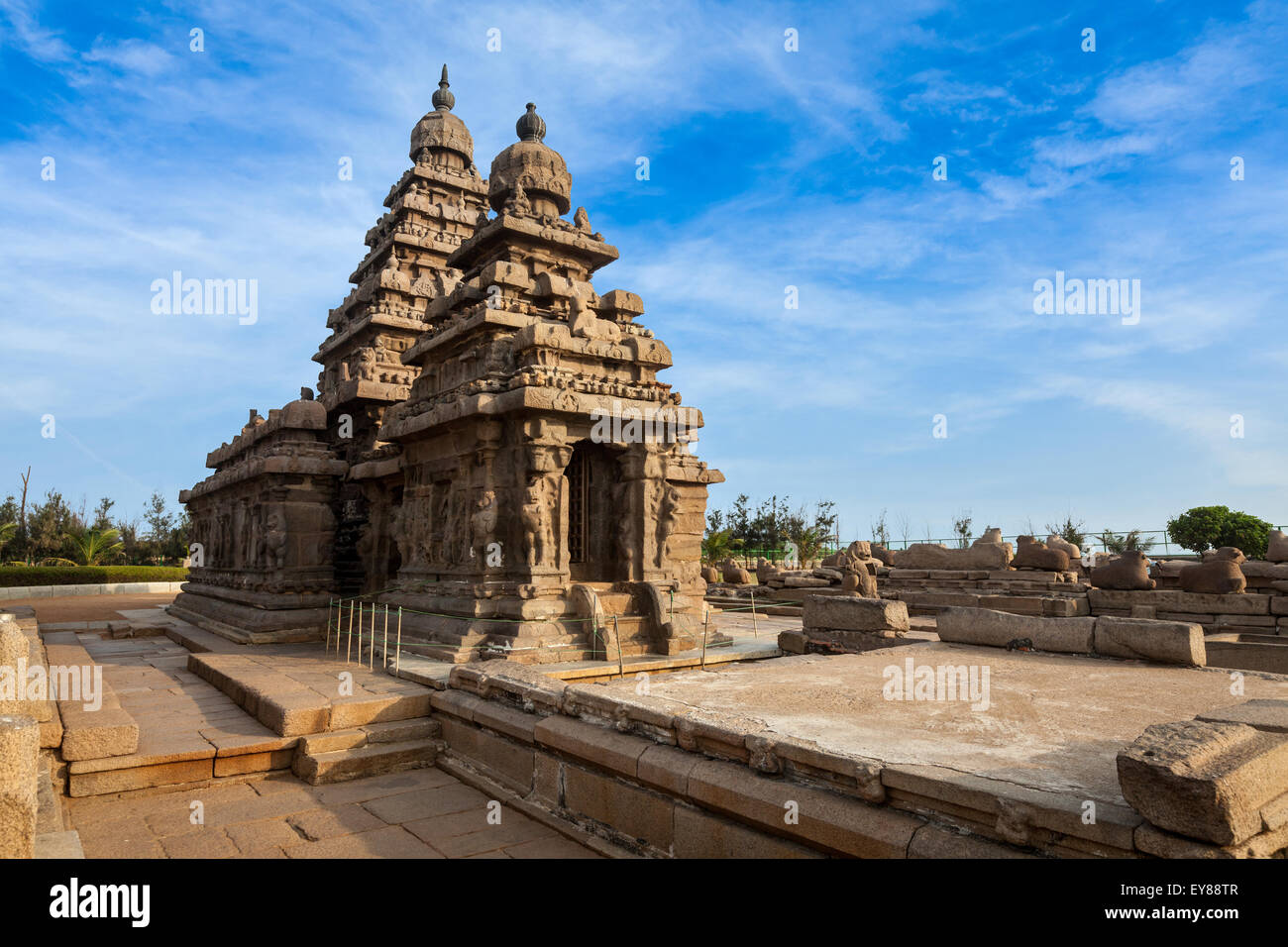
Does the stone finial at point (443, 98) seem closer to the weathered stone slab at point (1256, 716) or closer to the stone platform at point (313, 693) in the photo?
the stone platform at point (313, 693)

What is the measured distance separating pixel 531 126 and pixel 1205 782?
14.1 metres

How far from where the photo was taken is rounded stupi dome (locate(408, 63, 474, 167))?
1897 cm

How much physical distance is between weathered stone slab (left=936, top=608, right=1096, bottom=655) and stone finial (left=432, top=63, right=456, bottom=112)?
60.8 ft

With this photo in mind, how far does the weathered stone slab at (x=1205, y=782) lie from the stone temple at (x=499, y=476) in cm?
563

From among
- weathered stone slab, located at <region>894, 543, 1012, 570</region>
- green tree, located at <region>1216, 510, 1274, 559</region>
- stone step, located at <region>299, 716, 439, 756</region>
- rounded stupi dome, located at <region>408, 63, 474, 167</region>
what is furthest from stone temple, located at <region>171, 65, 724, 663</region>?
green tree, located at <region>1216, 510, 1274, 559</region>

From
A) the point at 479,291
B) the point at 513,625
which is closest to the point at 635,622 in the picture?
the point at 513,625

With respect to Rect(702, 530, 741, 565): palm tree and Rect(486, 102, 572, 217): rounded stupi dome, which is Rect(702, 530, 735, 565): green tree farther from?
Rect(486, 102, 572, 217): rounded stupi dome

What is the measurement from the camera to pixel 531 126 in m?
13.7

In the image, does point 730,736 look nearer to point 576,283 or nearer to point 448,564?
point 448,564

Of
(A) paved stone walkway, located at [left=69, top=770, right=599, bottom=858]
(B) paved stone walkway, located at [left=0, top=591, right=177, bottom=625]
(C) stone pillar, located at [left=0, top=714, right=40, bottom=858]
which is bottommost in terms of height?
→ (B) paved stone walkway, located at [left=0, top=591, right=177, bottom=625]

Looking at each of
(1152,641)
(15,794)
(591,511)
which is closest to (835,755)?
(15,794)

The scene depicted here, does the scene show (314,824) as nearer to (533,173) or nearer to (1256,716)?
(1256,716)
